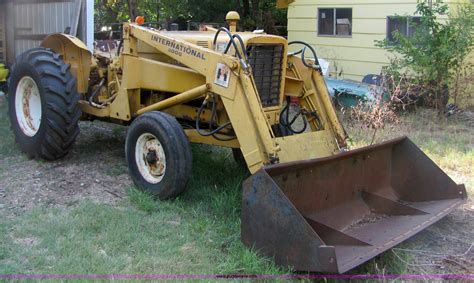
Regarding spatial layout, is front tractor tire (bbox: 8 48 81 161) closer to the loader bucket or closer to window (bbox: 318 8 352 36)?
the loader bucket

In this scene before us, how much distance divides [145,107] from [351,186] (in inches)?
87.6

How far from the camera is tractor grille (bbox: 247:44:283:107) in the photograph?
5285 mm

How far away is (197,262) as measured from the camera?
4.11 metres

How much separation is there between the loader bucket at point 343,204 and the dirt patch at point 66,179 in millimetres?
1788

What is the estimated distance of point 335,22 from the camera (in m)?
12.5

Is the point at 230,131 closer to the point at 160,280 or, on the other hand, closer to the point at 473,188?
the point at 160,280

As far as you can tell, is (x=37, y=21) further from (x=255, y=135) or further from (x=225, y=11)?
(x=255, y=135)

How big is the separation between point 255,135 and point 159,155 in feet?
3.46

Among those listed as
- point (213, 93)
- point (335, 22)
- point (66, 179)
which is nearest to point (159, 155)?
point (213, 93)

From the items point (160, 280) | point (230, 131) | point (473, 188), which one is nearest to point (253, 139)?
point (230, 131)

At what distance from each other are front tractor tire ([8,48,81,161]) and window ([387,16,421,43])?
6.73 meters

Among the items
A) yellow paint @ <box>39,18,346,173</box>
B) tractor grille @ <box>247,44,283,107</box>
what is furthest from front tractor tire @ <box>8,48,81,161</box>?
tractor grille @ <box>247,44,283,107</box>

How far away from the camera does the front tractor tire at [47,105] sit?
605 centimetres

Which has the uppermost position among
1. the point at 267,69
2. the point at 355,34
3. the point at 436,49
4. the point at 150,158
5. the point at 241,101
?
the point at 355,34
